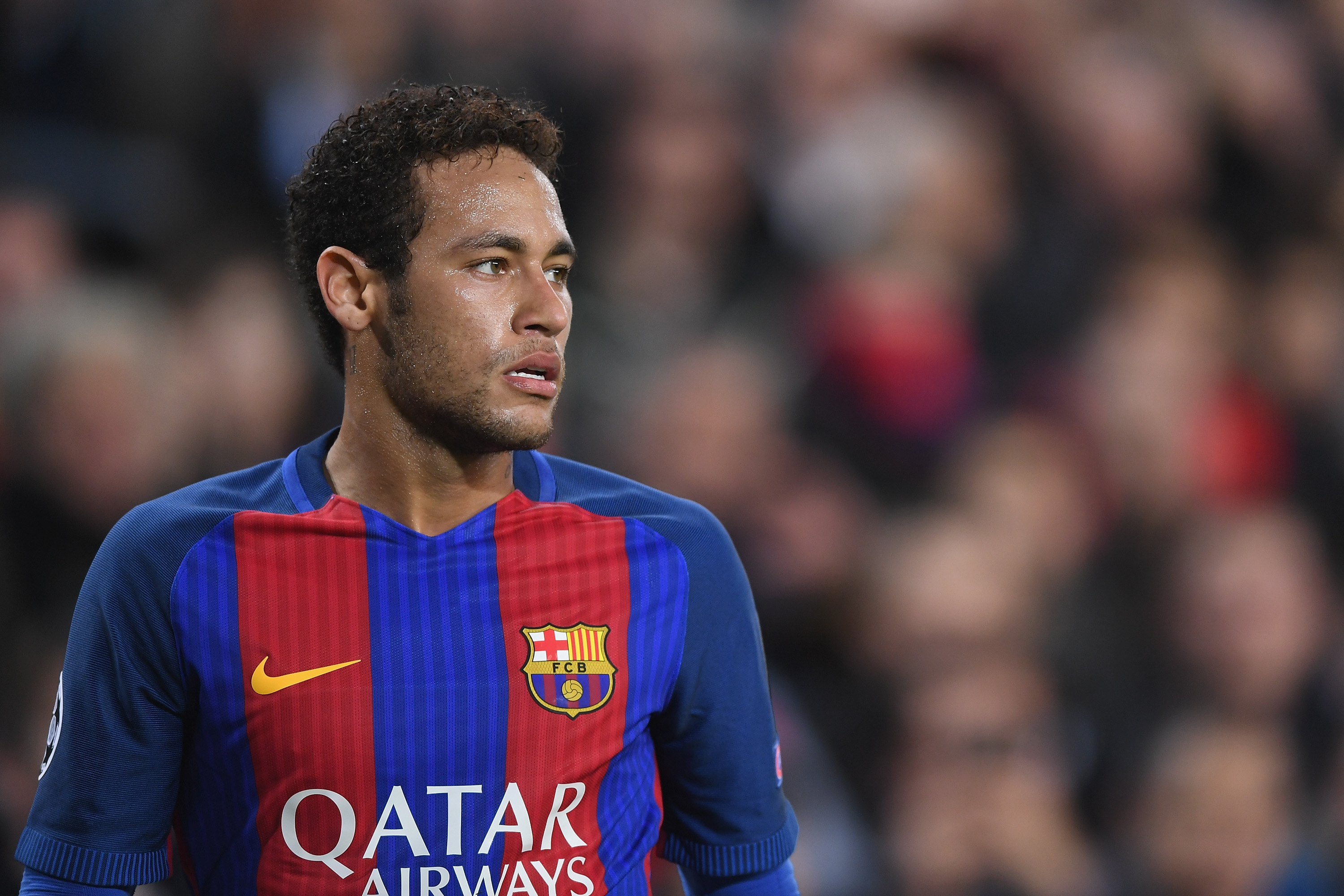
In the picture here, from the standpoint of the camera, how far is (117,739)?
1.63 m

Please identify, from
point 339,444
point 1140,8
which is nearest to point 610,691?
point 339,444

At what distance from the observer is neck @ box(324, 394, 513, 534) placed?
1795 millimetres

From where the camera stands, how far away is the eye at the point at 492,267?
1.73 m

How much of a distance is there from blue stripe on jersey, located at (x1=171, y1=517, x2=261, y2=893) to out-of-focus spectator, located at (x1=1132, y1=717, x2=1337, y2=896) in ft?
11.5

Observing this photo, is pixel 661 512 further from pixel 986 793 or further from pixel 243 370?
pixel 986 793

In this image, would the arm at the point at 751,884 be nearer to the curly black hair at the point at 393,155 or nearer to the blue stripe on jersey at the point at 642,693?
the blue stripe on jersey at the point at 642,693

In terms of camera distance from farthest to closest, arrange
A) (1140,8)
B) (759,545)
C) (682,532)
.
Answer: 1. (1140,8)
2. (759,545)
3. (682,532)

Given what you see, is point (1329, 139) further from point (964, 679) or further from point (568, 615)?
point (568, 615)

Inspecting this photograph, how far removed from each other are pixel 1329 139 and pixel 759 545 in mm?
3114

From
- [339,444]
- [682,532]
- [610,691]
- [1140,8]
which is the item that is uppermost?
[1140,8]

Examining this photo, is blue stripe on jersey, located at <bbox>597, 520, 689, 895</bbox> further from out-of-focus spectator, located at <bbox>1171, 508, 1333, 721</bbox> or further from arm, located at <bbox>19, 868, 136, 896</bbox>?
out-of-focus spectator, located at <bbox>1171, 508, 1333, 721</bbox>

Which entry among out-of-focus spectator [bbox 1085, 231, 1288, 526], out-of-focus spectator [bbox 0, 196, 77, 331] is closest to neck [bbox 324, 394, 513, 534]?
out-of-focus spectator [bbox 0, 196, 77, 331]

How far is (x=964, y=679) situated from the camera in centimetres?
431

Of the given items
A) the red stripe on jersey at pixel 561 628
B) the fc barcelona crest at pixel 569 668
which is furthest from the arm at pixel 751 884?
the fc barcelona crest at pixel 569 668
